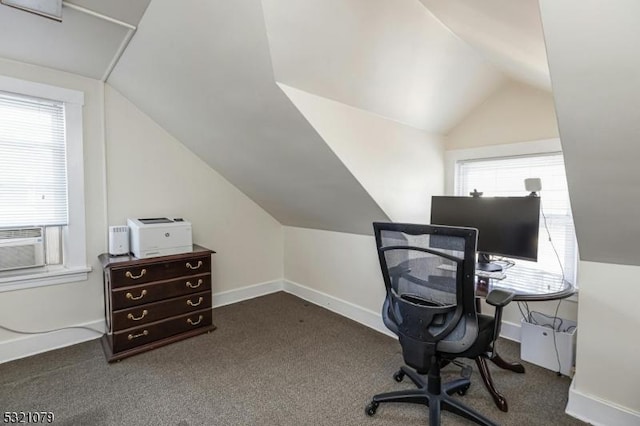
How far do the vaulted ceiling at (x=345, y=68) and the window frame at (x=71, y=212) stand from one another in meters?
0.24

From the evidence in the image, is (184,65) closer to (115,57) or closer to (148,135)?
(115,57)

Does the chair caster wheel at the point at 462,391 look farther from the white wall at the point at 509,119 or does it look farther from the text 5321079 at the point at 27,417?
the text 5321079 at the point at 27,417

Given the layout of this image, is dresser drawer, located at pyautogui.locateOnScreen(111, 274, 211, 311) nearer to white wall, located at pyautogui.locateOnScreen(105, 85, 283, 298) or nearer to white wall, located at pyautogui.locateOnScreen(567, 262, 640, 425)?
white wall, located at pyautogui.locateOnScreen(105, 85, 283, 298)

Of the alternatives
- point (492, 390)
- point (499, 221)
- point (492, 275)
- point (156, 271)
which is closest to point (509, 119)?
point (499, 221)

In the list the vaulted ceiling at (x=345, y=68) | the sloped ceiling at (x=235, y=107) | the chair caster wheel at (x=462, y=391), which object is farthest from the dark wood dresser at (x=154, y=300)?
the chair caster wheel at (x=462, y=391)

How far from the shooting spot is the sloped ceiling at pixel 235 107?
172cm

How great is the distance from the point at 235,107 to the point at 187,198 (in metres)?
1.48

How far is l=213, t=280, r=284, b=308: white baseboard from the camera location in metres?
3.59

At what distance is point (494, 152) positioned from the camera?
111 inches

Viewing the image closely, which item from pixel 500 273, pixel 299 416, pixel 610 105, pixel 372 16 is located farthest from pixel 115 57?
pixel 500 273

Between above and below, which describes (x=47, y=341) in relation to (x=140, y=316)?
below

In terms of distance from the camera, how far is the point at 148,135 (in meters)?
3.04

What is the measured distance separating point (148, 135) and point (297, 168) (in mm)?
1597

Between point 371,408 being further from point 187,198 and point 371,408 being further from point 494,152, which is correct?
point 187,198
